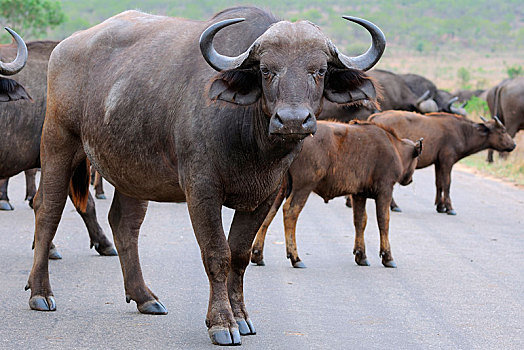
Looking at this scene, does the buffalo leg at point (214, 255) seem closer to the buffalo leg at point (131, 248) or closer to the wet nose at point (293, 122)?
the wet nose at point (293, 122)

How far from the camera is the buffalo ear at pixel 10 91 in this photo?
7.41 meters

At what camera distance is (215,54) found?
18.7 feet

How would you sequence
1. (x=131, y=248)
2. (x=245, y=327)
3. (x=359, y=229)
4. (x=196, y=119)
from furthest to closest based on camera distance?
(x=359, y=229) → (x=131, y=248) → (x=245, y=327) → (x=196, y=119)

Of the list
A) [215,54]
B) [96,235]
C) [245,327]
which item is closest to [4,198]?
[96,235]

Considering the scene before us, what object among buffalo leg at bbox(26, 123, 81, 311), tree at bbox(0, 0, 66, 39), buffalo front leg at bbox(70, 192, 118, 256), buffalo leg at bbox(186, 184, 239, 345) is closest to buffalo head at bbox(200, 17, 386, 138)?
buffalo leg at bbox(186, 184, 239, 345)

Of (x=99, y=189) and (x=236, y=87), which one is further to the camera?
(x=99, y=189)

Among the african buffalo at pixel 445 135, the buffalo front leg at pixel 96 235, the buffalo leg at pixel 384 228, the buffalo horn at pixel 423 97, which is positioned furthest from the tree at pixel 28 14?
the buffalo leg at pixel 384 228

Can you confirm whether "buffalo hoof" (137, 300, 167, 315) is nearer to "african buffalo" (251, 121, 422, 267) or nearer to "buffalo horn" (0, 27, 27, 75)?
"buffalo horn" (0, 27, 27, 75)

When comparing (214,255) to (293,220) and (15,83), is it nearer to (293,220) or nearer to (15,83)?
(15,83)

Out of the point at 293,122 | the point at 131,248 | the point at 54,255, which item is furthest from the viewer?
the point at 54,255

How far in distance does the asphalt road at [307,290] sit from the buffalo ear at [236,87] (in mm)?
1663

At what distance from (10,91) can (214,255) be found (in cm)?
266

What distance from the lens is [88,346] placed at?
5.86 m

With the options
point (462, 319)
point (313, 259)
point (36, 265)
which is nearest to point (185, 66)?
point (36, 265)
